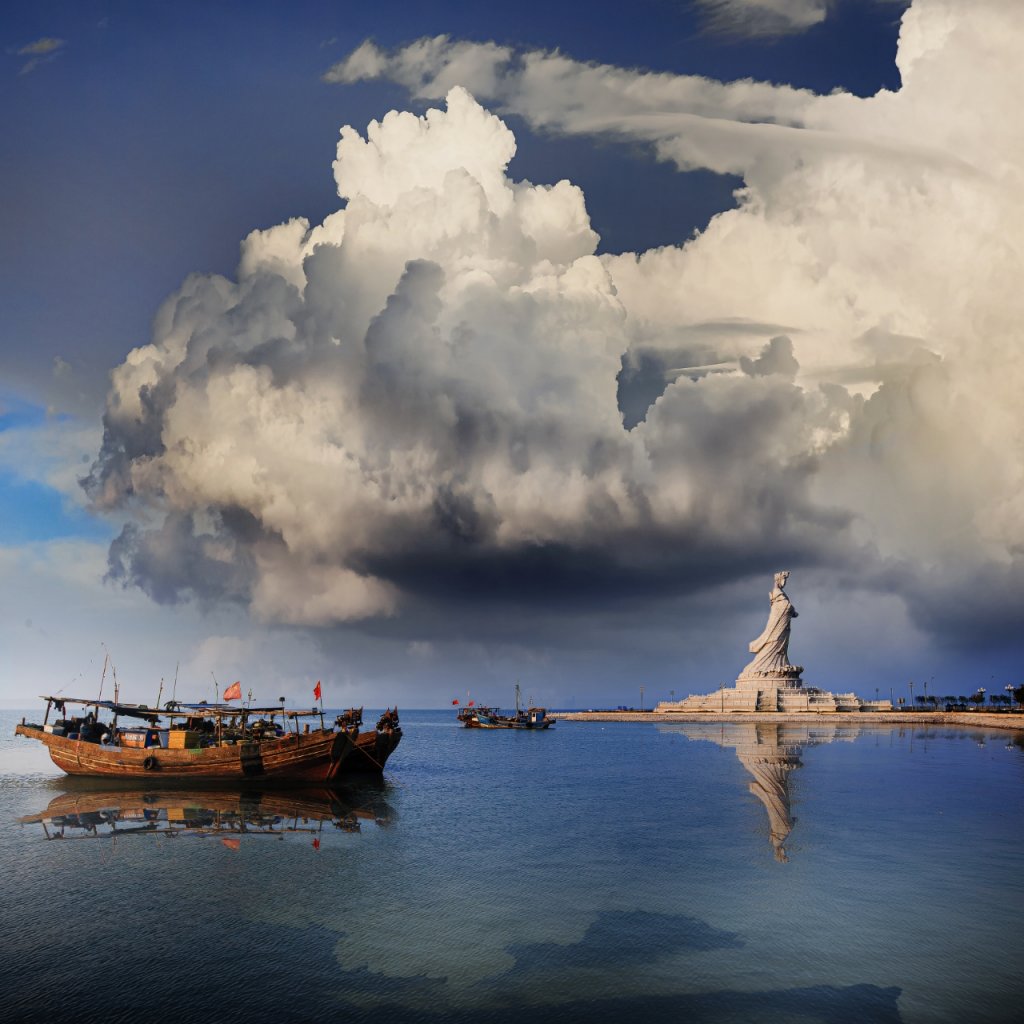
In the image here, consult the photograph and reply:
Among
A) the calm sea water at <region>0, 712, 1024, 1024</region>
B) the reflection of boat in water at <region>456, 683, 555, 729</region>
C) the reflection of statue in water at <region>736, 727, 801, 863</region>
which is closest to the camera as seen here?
the calm sea water at <region>0, 712, 1024, 1024</region>

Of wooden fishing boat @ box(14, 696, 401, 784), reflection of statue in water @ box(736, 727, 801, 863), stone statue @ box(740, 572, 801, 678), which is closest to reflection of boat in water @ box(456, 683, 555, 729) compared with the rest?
stone statue @ box(740, 572, 801, 678)

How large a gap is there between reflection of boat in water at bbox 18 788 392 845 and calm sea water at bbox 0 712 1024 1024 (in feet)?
1.04

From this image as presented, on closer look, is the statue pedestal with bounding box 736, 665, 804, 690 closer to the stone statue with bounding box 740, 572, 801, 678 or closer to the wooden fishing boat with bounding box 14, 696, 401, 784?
the stone statue with bounding box 740, 572, 801, 678

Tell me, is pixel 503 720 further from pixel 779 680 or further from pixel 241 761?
pixel 241 761

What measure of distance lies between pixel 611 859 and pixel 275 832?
54.5ft

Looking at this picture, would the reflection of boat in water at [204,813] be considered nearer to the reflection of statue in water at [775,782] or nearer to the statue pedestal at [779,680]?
the reflection of statue in water at [775,782]

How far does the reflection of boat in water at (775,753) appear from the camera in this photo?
4250 centimetres

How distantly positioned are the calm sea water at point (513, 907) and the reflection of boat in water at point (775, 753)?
24.5 inches

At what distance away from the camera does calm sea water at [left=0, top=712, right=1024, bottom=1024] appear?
19188mm

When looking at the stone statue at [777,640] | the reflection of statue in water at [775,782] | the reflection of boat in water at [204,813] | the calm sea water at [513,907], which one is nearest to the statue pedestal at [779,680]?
the stone statue at [777,640]

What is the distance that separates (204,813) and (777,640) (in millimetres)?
110839

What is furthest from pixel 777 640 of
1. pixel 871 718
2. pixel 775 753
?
pixel 775 753

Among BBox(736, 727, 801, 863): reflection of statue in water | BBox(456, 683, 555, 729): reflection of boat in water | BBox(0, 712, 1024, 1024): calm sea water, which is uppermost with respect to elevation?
BBox(0, 712, 1024, 1024): calm sea water

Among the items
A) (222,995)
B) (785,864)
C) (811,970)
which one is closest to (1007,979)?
(811,970)
